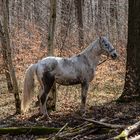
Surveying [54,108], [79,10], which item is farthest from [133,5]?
[79,10]

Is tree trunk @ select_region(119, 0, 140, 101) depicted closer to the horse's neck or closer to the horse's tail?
the horse's neck

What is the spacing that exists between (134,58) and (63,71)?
2.14 m

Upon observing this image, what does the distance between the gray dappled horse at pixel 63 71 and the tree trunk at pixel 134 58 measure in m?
0.92

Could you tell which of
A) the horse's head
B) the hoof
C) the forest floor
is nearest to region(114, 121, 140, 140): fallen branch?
the forest floor

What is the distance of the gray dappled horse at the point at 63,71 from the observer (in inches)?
421

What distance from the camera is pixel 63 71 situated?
1080cm

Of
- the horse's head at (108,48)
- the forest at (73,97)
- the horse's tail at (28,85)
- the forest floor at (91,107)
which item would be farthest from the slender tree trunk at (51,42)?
the horse's head at (108,48)

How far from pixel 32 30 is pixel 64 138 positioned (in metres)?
13.8

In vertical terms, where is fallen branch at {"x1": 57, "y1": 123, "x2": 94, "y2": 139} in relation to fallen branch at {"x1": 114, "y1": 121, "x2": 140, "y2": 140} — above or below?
below

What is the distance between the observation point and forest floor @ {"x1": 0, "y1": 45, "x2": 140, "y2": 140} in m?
9.16

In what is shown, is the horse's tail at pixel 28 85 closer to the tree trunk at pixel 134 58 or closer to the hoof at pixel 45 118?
the hoof at pixel 45 118

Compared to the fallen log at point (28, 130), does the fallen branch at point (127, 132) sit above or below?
above

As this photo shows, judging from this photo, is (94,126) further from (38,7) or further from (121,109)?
(38,7)

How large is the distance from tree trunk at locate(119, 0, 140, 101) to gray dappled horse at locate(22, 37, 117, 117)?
36.3 inches
